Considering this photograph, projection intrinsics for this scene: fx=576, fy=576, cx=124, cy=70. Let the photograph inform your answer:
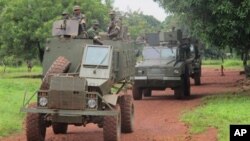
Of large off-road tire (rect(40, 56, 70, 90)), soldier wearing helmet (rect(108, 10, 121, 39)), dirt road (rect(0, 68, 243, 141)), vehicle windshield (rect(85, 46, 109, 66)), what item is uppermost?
soldier wearing helmet (rect(108, 10, 121, 39))

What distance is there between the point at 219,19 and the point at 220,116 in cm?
538

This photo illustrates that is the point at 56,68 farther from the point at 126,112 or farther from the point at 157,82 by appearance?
the point at 157,82

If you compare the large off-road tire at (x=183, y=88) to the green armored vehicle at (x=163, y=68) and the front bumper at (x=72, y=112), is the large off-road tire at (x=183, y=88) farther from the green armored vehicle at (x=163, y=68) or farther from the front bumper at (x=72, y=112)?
the front bumper at (x=72, y=112)

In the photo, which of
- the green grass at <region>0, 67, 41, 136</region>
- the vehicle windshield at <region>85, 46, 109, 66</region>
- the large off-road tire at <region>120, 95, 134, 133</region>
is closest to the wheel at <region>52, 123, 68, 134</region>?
the green grass at <region>0, 67, 41, 136</region>

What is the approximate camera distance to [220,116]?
583 inches

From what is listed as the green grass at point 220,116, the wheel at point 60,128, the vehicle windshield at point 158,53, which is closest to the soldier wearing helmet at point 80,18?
the wheel at point 60,128

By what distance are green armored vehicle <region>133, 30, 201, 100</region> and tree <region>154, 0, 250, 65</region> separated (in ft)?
5.54

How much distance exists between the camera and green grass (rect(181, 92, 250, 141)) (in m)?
13.2

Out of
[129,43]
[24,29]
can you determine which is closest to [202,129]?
[129,43]

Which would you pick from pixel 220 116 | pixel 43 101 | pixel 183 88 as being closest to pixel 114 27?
pixel 220 116

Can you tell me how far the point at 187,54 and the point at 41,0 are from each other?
52.6 ft

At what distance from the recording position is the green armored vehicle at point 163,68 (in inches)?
842

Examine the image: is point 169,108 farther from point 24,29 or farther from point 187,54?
point 24,29

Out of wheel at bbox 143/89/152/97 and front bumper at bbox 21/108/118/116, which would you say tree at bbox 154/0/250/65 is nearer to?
wheel at bbox 143/89/152/97
